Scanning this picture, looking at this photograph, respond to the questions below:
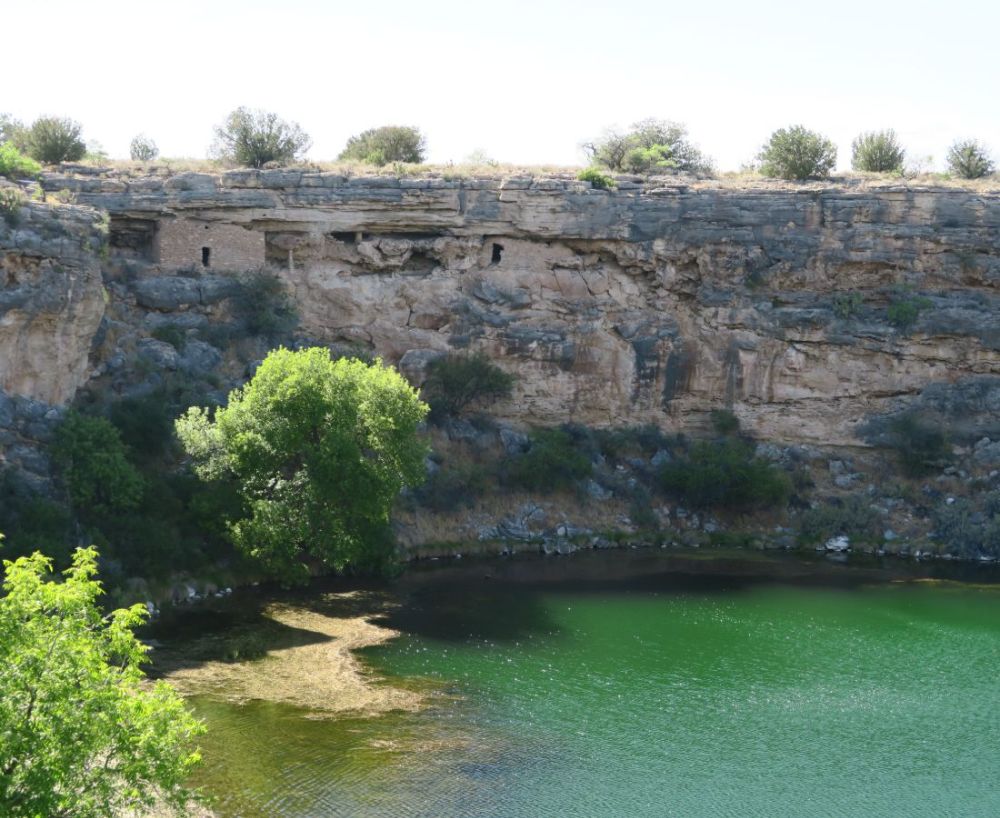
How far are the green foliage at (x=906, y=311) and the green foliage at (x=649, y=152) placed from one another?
28.5 feet

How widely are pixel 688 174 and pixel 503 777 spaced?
94.4 ft

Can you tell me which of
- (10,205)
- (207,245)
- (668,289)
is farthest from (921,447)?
(10,205)

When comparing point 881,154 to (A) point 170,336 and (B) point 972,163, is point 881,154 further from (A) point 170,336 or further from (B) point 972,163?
(A) point 170,336

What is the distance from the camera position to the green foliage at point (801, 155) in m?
41.5

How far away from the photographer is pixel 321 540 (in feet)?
83.5

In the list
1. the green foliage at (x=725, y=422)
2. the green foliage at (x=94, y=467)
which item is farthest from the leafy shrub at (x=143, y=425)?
the green foliage at (x=725, y=422)

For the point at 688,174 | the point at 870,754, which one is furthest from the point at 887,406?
the point at 870,754

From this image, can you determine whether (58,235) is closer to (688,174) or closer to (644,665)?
(644,665)

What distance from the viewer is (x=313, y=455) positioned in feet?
84.4

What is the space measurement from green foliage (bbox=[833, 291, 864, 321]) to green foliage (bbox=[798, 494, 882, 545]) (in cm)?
638

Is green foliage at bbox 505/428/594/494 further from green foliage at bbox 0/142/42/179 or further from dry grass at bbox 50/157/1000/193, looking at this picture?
green foliage at bbox 0/142/42/179

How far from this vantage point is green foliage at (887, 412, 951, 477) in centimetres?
3681

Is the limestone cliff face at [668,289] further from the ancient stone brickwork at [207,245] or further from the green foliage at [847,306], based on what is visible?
the ancient stone brickwork at [207,245]

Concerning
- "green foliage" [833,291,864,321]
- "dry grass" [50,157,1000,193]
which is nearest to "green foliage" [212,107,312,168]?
"dry grass" [50,157,1000,193]
